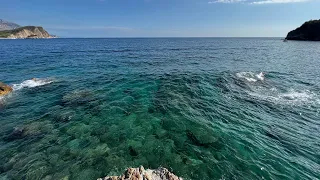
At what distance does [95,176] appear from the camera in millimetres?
11172

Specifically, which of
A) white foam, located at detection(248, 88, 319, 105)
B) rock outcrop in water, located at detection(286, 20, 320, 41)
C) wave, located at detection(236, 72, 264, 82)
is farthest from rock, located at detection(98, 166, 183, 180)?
rock outcrop in water, located at detection(286, 20, 320, 41)

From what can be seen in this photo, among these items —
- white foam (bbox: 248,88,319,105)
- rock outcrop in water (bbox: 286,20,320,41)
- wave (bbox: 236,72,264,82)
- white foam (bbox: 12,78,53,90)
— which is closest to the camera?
white foam (bbox: 248,88,319,105)

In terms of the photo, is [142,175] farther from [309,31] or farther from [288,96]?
[309,31]

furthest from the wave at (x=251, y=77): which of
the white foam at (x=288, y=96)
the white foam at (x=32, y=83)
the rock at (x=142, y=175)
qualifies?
the white foam at (x=32, y=83)

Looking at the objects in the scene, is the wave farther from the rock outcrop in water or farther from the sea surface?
the rock outcrop in water

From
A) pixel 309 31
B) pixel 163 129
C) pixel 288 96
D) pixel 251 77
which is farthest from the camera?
pixel 309 31

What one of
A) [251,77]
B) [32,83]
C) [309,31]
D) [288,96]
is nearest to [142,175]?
[288,96]

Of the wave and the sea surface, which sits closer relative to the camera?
the sea surface

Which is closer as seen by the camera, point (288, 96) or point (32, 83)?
point (288, 96)

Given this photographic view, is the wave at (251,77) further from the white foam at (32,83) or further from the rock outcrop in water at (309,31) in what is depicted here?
the rock outcrop in water at (309,31)

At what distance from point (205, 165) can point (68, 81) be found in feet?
90.4

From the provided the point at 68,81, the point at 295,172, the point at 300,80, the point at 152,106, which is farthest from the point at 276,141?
the point at 68,81

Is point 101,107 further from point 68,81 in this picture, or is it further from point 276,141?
point 276,141

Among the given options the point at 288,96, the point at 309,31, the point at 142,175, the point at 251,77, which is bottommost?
the point at 288,96
